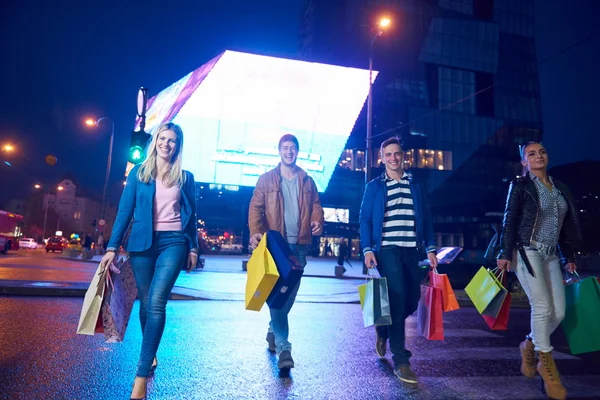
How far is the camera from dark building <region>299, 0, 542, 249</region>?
4738cm

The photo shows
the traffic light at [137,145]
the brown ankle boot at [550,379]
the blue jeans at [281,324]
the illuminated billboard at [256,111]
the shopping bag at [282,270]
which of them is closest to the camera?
the brown ankle boot at [550,379]

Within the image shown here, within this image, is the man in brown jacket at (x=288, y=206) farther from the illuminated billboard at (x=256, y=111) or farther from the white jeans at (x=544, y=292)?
the illuminated billboard at (x=256, y=111)

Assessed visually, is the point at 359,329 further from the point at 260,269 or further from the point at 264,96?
the point at 264,96

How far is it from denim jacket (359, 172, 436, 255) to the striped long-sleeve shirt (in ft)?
0.13

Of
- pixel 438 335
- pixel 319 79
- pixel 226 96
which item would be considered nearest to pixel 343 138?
pixel 319 79

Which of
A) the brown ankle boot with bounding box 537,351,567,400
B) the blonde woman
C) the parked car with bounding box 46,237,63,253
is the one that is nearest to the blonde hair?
the blonde woman

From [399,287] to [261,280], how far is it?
121 centimetres

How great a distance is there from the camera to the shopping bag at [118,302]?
2885mm

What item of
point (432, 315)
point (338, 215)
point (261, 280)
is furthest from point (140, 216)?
point (338, 215)

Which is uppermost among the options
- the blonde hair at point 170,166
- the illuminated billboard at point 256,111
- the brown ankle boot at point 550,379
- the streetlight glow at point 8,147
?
the illuminated billboard at point 256,111

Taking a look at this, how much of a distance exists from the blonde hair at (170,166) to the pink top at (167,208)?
0.05 meters

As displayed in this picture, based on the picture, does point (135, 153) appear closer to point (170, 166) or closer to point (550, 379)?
point (170, 166)

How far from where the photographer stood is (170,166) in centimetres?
333

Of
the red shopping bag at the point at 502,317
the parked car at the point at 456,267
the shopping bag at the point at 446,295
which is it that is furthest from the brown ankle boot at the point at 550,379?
the parked car at the point at 456,267
